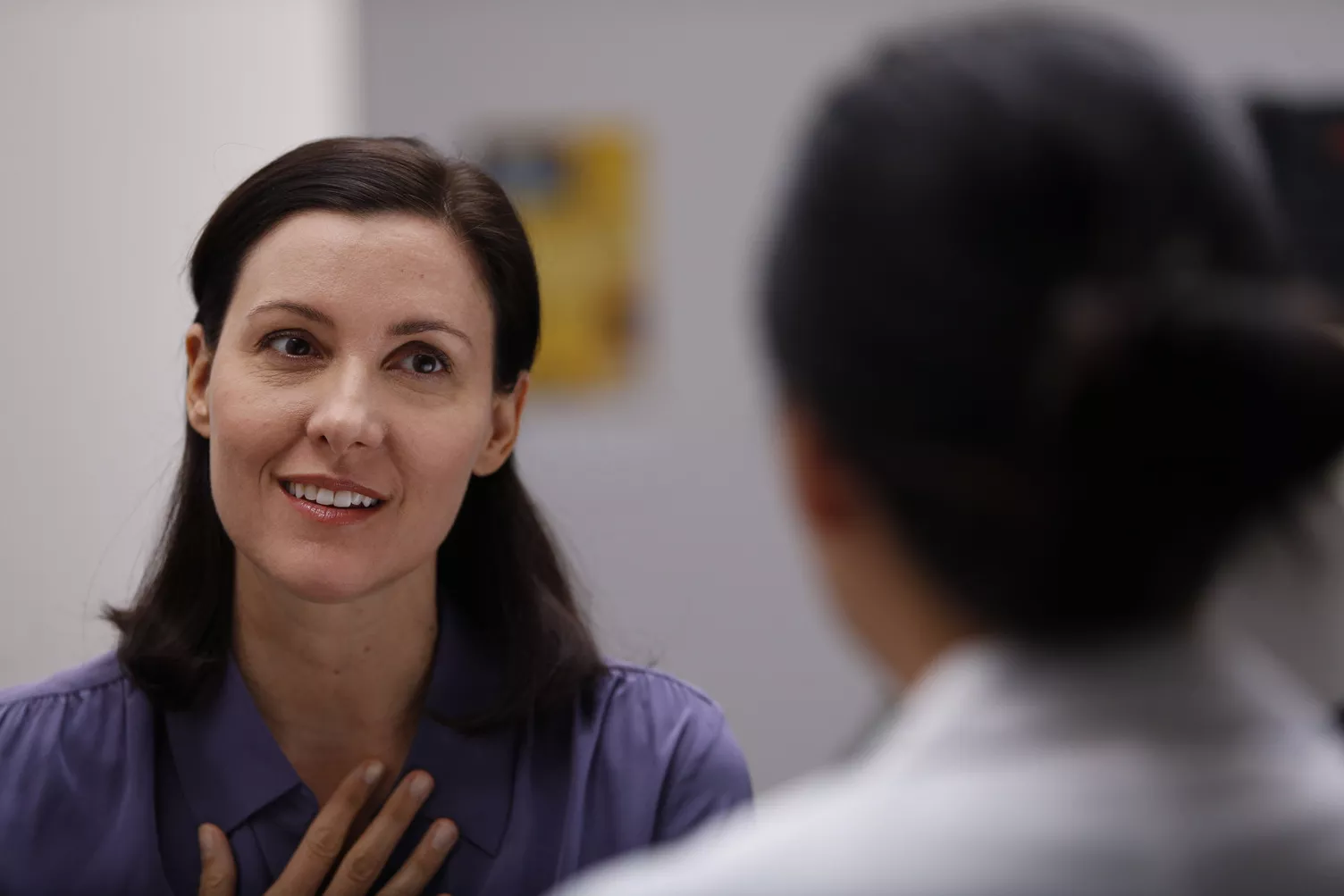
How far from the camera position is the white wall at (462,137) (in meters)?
2.52

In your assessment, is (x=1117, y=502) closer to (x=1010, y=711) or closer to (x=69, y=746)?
(x=1010, y=711)

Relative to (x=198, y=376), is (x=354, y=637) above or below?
below

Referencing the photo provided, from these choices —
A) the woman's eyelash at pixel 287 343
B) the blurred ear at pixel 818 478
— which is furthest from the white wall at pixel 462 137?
Result: the blurred ear at pixel 818 478

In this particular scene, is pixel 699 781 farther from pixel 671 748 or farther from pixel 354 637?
pixel 354 637

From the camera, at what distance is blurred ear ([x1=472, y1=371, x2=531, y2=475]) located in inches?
60.5

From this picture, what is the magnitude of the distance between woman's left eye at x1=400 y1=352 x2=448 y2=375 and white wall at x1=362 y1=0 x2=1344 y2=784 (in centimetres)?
123

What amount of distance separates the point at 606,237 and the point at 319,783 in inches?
55.0

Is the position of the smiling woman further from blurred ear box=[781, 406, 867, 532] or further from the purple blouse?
blurred ear box=[781, 406, 867, 532]

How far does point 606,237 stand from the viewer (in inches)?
104

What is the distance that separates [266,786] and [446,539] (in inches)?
14.0

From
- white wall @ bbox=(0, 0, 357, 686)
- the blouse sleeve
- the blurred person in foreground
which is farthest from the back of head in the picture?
white wall @ bbox=(0, 0, 357, 686)

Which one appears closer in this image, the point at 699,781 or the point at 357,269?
the point at 357,269

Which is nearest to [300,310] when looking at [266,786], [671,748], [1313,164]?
[266,786]

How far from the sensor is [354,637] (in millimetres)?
1523
